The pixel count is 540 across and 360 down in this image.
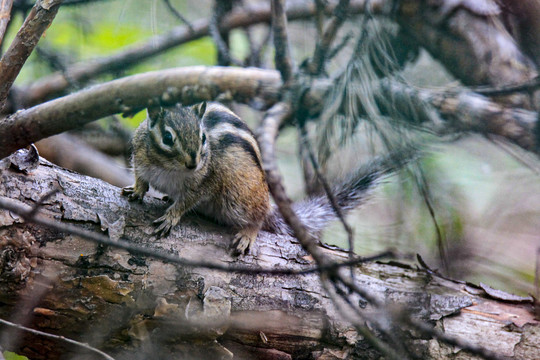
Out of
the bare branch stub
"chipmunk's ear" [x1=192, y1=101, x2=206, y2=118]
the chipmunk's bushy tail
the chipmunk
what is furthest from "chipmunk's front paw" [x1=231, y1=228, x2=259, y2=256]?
the bare branch stub

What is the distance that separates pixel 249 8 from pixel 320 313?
9.21 feet

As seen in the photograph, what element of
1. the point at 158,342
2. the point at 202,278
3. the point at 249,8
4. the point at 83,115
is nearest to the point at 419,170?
the point at 202,278

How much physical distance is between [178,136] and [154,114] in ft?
0.64

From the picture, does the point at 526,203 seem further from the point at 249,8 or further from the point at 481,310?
the point at 249,8

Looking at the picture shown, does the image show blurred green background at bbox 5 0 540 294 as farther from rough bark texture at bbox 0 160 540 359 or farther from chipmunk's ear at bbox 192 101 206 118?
chipmunk's ear at bbox 192 101 206 118

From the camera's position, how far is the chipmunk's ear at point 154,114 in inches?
102

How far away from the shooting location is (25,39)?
80.0 inches

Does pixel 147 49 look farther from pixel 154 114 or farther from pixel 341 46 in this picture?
pixel 341 46

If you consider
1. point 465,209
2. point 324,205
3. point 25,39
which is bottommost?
point 324,205

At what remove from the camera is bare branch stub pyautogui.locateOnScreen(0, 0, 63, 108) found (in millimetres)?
2014

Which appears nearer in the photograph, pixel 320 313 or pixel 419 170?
pixel 419 170

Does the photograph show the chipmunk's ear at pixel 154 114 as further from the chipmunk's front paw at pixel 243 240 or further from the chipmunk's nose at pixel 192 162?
the chipmunk's front paw at pixel 243 240

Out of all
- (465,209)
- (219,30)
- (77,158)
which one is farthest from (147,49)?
(465,209)

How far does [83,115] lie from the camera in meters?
2.31
